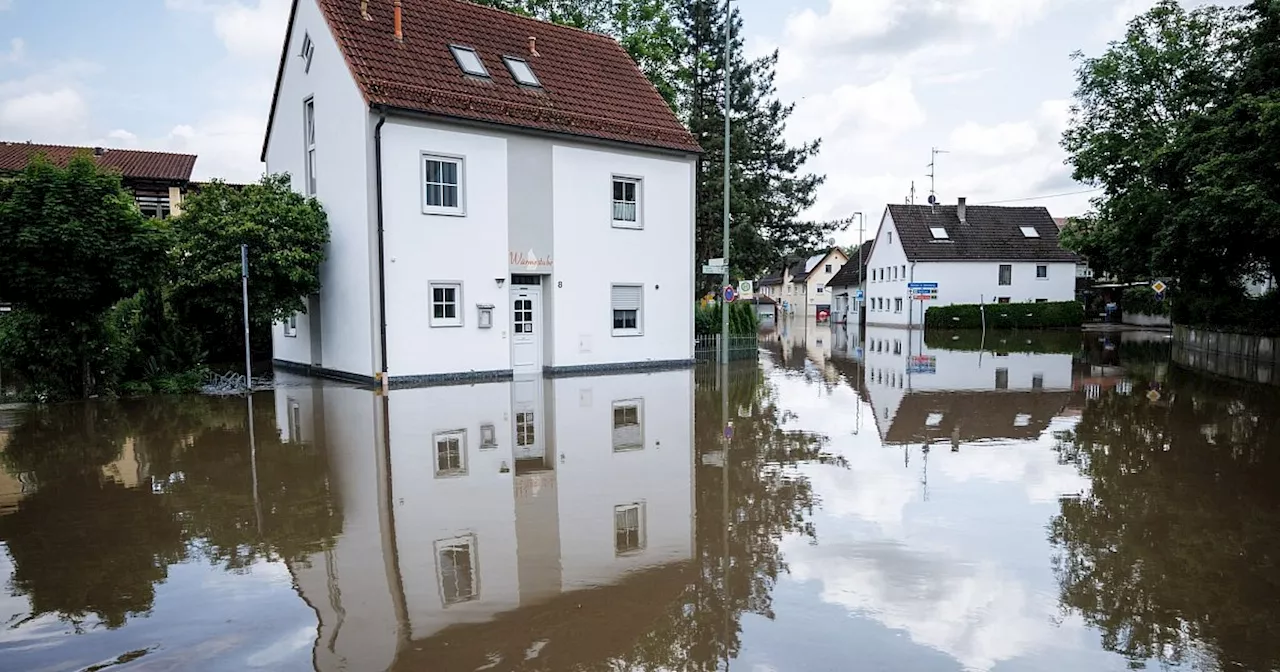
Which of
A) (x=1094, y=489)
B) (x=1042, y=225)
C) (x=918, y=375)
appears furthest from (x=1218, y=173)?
(x=1042, y=225)

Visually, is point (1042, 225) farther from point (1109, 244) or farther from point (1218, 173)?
point (1218, 173)

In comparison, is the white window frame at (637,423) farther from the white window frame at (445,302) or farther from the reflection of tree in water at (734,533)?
the white window frame at (445,302)

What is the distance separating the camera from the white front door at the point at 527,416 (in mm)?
10312

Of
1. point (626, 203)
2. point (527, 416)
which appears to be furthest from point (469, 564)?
point (626, 203)

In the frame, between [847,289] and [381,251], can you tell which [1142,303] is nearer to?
[847,289]

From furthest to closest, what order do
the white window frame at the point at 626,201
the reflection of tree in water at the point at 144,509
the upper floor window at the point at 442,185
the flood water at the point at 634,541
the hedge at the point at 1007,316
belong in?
the hedge at the point at 1007,316, the white window frame at the point at 626,201, the upper floor window at the point at 442,185, the reflection of tree in water at the point at 144,509, the flood water at the point at 634,541

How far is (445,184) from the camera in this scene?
57.2 ft

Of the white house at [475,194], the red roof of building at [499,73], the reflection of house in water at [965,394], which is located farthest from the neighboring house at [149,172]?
the reflection of house in water at [965,394]

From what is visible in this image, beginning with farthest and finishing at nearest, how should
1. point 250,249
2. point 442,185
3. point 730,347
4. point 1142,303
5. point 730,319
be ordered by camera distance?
point 1142,303 < point 730,319 < point 730,347 < point 442,185 < point 250,249

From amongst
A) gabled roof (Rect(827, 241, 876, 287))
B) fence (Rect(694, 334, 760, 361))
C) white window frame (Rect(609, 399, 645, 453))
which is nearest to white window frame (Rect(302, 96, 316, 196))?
white window frame (Rect(609, 399, 645, 453))

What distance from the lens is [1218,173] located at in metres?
20.0

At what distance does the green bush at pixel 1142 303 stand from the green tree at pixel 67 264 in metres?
52.3

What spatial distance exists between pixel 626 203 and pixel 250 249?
8620mm

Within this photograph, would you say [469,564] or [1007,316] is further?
[1007,316]
